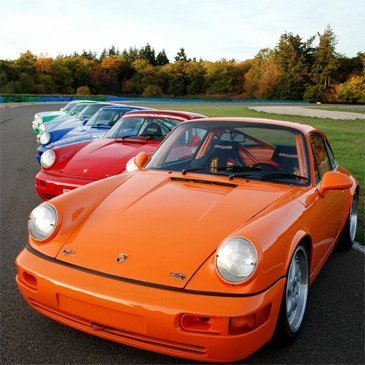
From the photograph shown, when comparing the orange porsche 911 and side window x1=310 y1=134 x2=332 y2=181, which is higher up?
side window x1=310 y1=134 x2=332 y2=181

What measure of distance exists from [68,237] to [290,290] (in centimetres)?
143

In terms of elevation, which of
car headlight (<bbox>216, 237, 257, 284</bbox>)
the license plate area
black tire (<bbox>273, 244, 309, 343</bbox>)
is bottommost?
black tire (<bbox>273, 244, 309, 343</bbox>)

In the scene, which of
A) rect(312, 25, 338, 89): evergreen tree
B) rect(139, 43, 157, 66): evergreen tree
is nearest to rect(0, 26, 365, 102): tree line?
rect(312, 25, 338, 89): evergreen tree

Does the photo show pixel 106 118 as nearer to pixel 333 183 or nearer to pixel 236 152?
pixel 236 152

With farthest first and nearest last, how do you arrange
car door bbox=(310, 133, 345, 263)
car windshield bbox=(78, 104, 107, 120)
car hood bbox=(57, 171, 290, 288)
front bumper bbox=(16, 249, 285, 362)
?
car windshield bbox=(78, 104, 107, 120)
car door bbox=(310, 133, 345, 263)
car hood bbox=(57, 171, 290, 288)
front bumper bbox=(16, 249, 285, 362)

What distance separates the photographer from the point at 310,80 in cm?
8762

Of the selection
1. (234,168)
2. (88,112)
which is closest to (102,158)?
(234,168)

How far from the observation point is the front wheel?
254 centimetres

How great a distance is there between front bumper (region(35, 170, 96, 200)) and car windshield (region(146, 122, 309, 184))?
1.71 meters

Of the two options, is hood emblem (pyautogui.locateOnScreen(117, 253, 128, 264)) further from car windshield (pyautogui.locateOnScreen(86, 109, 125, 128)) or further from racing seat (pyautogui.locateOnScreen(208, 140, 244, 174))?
car windshield (pyautogui.locateOnScreen(86, 109, 125, 128))

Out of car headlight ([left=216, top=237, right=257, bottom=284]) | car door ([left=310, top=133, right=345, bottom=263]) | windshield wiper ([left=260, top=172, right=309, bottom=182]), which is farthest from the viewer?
windshield wiper ([left=260, top=172, right=309, bottom=182])

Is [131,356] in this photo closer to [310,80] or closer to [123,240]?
[123,240]

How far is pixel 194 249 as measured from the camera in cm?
252

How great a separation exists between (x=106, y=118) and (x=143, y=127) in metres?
2.54
